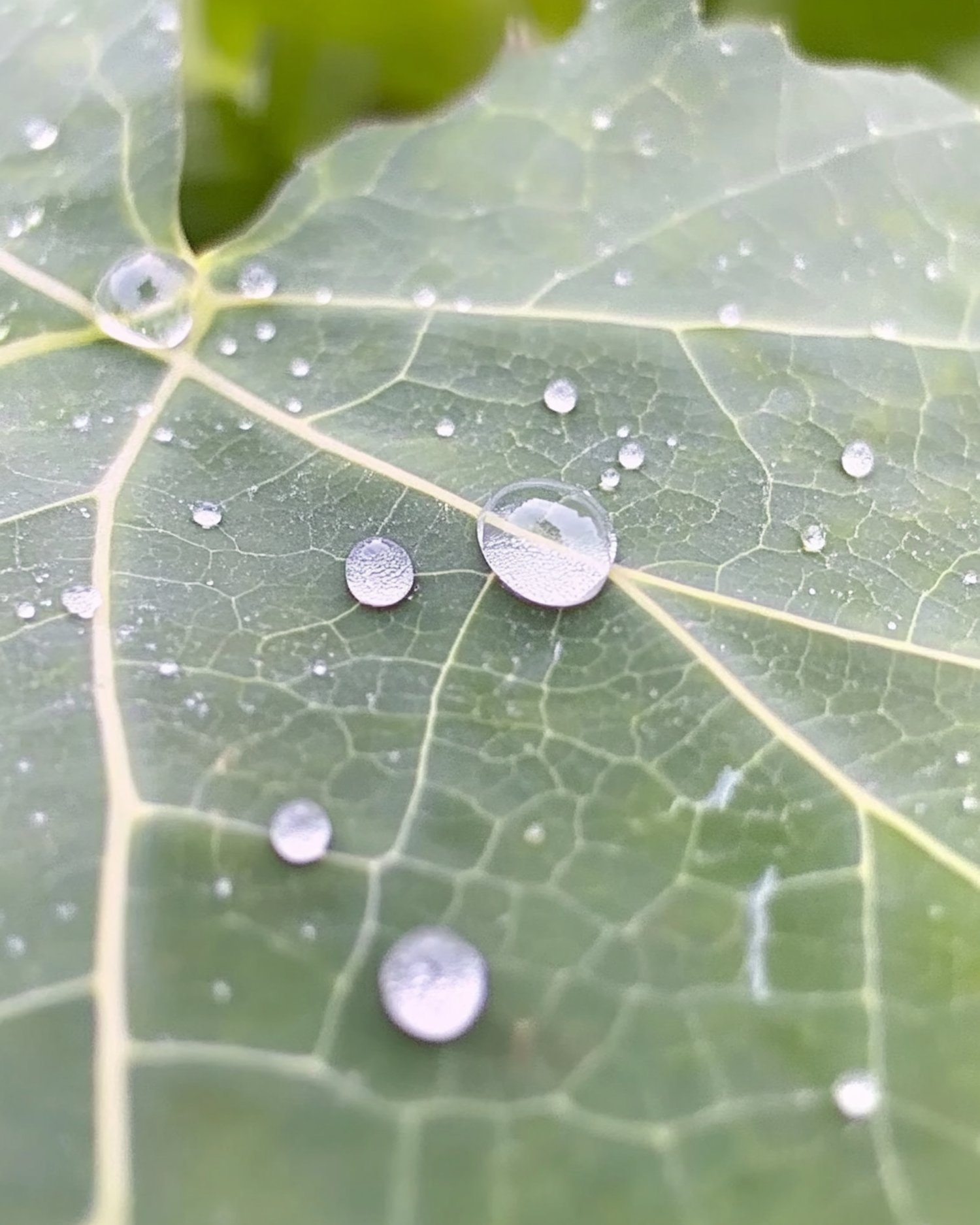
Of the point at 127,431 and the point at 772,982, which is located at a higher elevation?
the point at 127,431

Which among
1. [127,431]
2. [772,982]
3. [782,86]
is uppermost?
[782,86]

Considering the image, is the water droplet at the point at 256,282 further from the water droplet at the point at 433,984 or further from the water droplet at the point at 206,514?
the water droplet at the point at 433,984

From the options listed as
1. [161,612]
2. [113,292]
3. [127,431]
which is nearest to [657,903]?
[161,612]

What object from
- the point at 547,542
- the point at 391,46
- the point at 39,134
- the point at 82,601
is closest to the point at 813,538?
the point at 547,542

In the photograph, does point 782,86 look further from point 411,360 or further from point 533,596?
point 533,596

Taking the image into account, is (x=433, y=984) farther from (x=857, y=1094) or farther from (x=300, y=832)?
(x=857, y=1094)

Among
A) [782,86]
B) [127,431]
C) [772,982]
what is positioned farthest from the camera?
[782,86]

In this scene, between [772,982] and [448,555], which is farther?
[448,555]
